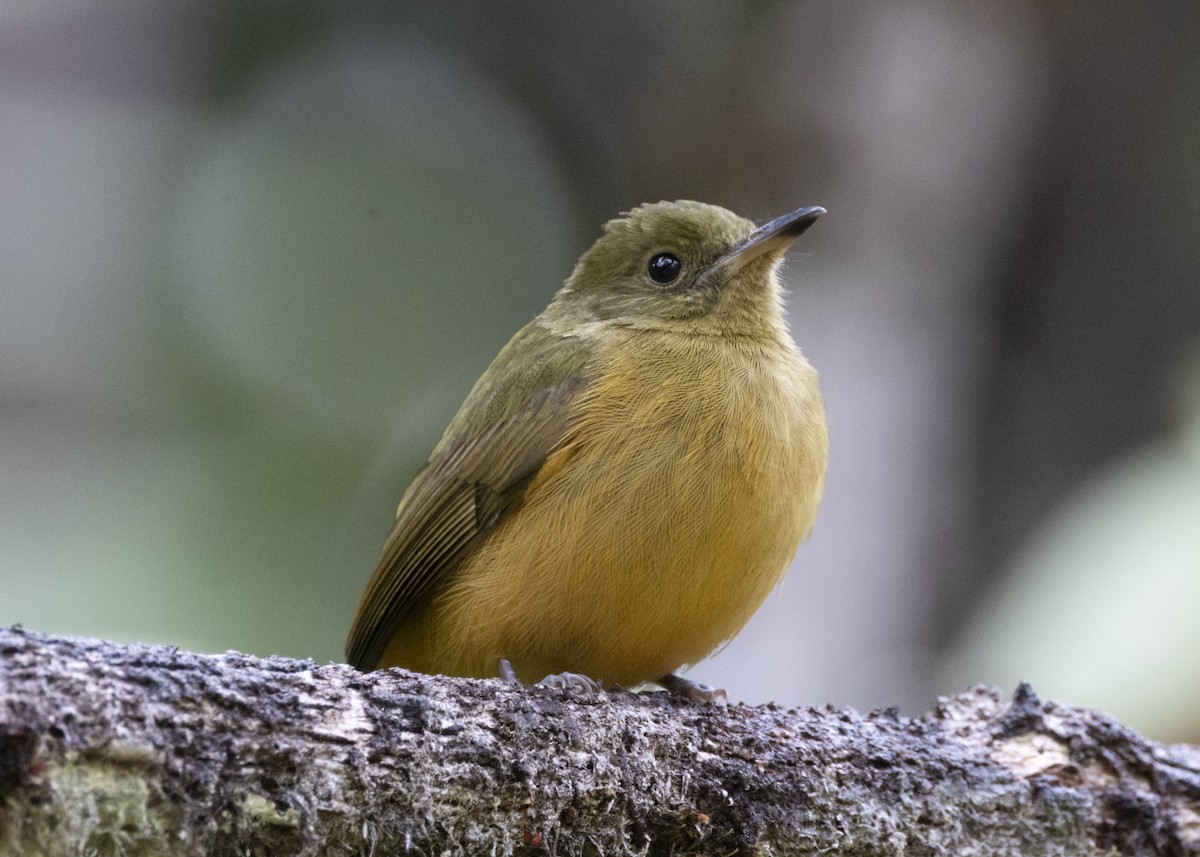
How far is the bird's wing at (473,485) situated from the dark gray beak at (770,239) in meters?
0.70

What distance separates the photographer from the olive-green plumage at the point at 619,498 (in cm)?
393

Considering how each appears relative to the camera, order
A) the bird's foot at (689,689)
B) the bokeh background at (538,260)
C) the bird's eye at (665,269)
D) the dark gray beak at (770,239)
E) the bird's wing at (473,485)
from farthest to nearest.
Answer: the bokeh background at (538,260), the bird's eye at (665,269), the dark gray beak at (770,239), the bird's wing at (473,485), the bird's foot at (689,689)

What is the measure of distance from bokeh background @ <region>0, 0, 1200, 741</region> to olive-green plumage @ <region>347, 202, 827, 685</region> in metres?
0.95

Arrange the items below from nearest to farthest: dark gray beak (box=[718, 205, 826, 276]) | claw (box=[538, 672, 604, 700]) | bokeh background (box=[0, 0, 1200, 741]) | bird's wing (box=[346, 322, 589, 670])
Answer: claw (box=[538, 672, 604, 700]) → bird's wing (box=[346, 322, 589, 670]) → dark gray beak (box=[718, 205, 826, 276]) → bokeh background (box=[0, 0, 1200, 741])

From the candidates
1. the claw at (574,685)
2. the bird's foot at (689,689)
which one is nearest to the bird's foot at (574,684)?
the claw at (574,685)

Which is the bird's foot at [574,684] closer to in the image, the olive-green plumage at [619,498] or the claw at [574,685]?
the claw at [574,685]

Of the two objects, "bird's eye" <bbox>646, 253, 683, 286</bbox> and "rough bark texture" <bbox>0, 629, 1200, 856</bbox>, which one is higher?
"bird's eye" <bbox>646, 253, 683, 286</bbox>

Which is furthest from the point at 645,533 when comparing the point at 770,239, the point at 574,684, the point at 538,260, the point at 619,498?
the point at 538,260

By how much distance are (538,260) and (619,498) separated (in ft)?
15.2

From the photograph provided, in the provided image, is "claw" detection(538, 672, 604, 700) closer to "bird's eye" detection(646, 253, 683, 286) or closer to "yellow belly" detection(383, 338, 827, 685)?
"yellow belly" detection(383, 338, 827, 685)

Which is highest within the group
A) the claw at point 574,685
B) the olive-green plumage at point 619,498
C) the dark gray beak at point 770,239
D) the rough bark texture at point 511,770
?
the dark gray beak at point 770,239

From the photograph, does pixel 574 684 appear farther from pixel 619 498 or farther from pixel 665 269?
pixel 665 269

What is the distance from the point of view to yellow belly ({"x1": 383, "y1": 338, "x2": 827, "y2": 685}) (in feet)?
12.8

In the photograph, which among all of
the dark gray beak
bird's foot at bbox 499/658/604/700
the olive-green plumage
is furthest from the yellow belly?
the dark gray beak
